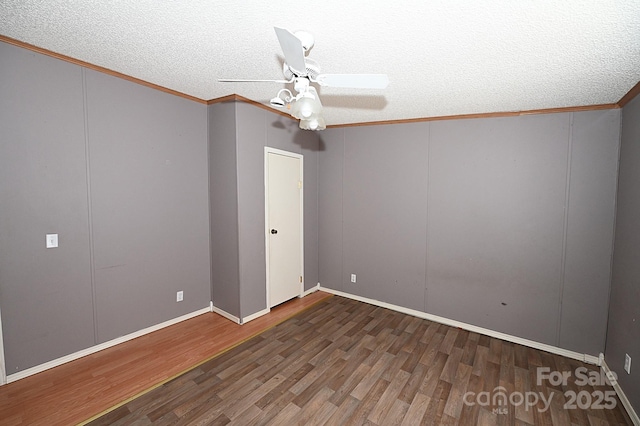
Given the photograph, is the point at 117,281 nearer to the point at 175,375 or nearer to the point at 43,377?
the point at 43,377

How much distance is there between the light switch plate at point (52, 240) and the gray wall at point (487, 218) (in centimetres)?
319

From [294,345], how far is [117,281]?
1.92 metres

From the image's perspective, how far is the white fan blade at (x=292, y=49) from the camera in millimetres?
1200

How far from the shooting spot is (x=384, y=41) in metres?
1.80

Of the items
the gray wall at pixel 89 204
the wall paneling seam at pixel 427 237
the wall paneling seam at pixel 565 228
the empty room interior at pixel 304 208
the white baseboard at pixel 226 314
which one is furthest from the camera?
the wall paneling seam at pixel 427 237

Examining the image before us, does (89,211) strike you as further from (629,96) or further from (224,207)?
(629,96)

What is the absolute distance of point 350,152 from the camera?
4.03 metres

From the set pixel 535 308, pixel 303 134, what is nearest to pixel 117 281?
pixel 303 134

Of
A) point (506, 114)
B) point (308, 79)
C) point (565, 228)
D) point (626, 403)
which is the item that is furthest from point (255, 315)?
point (506, 114)

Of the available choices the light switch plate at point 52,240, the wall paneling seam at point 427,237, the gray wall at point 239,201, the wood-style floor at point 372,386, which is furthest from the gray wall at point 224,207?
the wall paneling seam at point 427,237

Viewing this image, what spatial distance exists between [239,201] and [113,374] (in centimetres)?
194

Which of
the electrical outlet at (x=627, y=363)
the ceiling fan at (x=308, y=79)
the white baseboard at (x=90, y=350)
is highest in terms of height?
the ceiling fan at (x=308, y=79)

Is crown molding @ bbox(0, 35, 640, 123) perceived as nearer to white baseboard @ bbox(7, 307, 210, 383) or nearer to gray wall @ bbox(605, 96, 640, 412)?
gray wall @ bbox(605, 96, 640, 412)

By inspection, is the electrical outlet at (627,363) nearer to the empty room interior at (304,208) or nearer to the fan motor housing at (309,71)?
the empty room interior at (304,208)
